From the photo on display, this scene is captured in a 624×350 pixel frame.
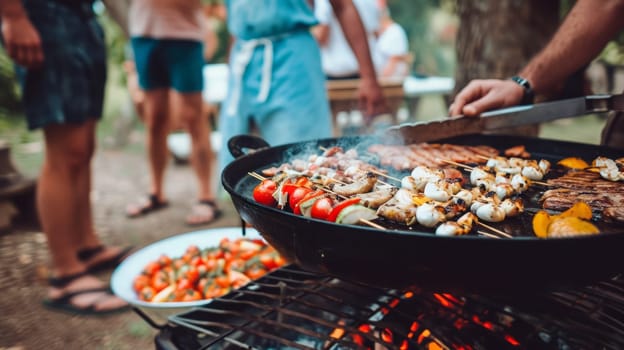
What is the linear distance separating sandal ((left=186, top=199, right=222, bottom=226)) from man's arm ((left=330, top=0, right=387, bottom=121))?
2.48m

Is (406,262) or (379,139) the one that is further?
A: (379,139)

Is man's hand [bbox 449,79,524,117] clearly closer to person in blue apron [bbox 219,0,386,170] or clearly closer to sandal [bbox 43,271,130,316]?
person in blue apron [bbox 219,0,386,170]

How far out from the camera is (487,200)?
1.58 meters

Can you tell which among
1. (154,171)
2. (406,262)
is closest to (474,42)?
(406,262)

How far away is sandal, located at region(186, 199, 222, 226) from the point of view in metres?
4.96

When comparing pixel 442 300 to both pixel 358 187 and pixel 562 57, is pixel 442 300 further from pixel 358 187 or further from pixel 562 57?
pixel 562 57

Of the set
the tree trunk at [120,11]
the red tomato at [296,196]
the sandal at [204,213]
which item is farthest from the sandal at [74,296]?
the tree trunk at [120,11]

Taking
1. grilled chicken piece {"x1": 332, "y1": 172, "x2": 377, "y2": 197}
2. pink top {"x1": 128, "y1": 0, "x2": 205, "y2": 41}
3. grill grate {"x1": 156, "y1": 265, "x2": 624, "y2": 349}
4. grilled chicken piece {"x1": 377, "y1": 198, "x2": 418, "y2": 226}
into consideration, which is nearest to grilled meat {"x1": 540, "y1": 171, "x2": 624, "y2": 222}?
grill grate {"x1": 156, "y1": 265, "x2": 624, "y2": 349}

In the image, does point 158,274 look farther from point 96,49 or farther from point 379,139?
point 96,49

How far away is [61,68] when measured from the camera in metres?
3.06

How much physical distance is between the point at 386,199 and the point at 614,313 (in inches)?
54.9

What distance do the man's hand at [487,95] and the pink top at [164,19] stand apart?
125 inches

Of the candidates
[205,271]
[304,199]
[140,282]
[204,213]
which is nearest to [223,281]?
[205,271]

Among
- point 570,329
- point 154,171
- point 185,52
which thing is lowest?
point 570,329
